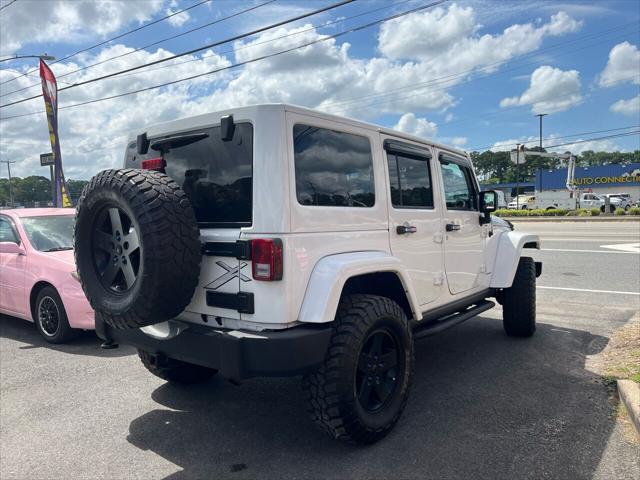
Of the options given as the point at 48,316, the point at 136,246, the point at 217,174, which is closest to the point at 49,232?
the point at 48,316

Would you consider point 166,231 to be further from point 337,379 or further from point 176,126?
point 337,379

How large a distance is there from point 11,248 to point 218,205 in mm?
4211

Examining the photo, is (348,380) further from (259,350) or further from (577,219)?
(577,219)

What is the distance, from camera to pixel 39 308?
564cm

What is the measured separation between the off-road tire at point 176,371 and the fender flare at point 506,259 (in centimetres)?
302

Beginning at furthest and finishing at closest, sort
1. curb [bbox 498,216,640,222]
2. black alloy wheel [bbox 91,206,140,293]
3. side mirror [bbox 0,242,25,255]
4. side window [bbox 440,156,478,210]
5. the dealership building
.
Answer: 1. the dealership building
2. curb [bbox 498,216,640,222]
3. side mirror [bbox 0,242,25,255]
4. side window [bbox 440,156,478,210]
5. black alloy wheel [bbox 91,206,140,293]

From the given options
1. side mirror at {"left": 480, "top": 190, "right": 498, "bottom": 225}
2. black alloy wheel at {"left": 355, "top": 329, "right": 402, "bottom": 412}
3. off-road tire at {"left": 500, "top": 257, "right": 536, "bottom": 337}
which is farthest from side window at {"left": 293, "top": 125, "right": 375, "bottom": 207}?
off-road tire at {"left": 500, "top": 257, "right": 536, "bottom": 337}

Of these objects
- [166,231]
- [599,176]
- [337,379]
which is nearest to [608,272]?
[337,379]

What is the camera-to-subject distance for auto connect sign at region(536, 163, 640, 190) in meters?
58.3

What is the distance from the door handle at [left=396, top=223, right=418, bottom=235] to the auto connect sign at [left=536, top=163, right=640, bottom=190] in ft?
200

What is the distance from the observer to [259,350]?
2.69m

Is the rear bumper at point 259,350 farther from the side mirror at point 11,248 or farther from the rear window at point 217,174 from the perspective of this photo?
the side mirror at point 11,248

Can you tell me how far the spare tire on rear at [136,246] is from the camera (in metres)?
2.72

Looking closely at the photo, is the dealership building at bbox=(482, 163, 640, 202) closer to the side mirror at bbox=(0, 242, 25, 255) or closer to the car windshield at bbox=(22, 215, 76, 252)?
the car windshield at bbox=(22, 215, 76, 252)
